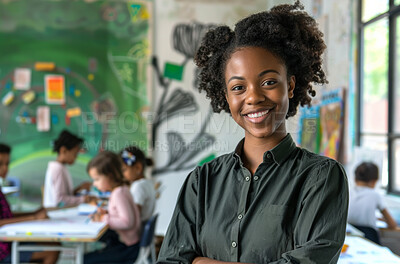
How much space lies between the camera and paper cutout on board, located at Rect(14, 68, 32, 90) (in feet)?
14.3

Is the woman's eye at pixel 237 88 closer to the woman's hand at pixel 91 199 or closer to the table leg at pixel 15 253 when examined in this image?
the table leg at pixel 15 253

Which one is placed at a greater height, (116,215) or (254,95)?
(254,95)

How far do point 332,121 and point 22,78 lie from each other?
3.05m

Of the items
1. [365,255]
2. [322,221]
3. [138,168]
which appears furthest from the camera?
[138,168]

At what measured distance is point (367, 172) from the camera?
305 centimetres

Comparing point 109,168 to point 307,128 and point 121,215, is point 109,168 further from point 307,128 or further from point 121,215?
point 307,128

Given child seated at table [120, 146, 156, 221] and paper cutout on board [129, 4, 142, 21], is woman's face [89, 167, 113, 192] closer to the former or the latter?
child seated at table [120, 146, 156, 221]

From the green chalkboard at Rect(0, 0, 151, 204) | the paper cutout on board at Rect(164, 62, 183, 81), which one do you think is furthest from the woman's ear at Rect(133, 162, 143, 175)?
the paper cutout on board at Rect(164, 62, 183, 81)

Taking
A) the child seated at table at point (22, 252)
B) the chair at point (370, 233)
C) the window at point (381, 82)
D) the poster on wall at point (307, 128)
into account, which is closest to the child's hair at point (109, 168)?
the child seated at table at point (22, 252)

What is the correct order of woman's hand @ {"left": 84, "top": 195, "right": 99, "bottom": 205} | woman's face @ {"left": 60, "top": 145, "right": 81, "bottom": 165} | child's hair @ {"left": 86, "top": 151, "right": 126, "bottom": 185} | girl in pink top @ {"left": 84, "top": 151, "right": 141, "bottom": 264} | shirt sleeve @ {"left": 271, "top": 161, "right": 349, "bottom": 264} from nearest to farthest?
shirt sleeve @ {"left": 271, "top": 161, "right": 349, "bottom": 264} < girl in pink top @ {"left": 84, "top": 151, "right": 141, "bottom": 264} < child's hair @ {"left": 86, "top": 151, "right": 126, "bottom": 185} < woman's hand @ {"left": 84, "top": 195, "right": 99, "bottom": 205} < woman's face @ {"left": 60, "top": 145, "right": 81, "bottom": 165}

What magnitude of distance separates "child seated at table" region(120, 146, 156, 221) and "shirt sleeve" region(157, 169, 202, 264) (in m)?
2.03

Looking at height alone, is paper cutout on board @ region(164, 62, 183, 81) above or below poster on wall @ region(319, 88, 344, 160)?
above

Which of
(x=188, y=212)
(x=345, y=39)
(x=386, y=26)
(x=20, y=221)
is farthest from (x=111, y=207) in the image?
(x=386, y=26)

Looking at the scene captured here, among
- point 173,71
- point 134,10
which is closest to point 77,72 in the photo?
point 134,10
